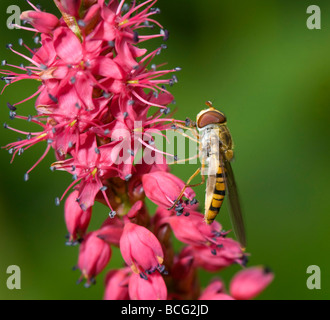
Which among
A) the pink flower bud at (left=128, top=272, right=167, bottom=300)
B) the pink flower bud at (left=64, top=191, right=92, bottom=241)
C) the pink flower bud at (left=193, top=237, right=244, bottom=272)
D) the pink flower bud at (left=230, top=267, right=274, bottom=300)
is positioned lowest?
the pink flower bud at (left=230, top=267, right=274, bottom=300)

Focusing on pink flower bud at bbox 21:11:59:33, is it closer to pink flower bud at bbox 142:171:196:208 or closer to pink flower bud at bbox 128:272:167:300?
pink flower bud at bbox 142:171:196:208

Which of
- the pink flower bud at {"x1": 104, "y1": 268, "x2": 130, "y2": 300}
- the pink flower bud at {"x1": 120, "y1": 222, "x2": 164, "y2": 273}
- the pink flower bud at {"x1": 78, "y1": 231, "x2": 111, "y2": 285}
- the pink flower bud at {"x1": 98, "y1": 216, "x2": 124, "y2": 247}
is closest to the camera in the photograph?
the pink flower bud at {"x1": 120, "y1": 222, "x2": 164, "y2": 273}

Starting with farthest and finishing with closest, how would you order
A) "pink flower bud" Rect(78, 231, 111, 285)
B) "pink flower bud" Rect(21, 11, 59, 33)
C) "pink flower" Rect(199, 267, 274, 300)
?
"pink flower" Rect(199, 267, 274, 300) → "pink flower bud" Rect(78, 231, 111, 285) → "pink flower bud" Rect(21, 11, 59, 33)

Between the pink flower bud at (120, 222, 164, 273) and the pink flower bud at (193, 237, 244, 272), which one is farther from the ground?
the pink flower bud at (120, 222, 164, 273)

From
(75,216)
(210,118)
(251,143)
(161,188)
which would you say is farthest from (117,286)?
(251,143)

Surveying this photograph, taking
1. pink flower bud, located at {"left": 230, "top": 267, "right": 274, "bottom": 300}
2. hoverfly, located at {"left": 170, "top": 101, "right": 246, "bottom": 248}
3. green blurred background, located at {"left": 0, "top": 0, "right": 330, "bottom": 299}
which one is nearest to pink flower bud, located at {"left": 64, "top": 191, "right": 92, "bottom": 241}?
hoverfly, located at {"left": 170, "top": 101, "right": 246, "bottom": 248}

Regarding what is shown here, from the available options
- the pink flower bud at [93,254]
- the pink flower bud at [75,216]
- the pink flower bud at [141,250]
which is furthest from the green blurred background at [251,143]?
the pink flower bud at [141,250]
